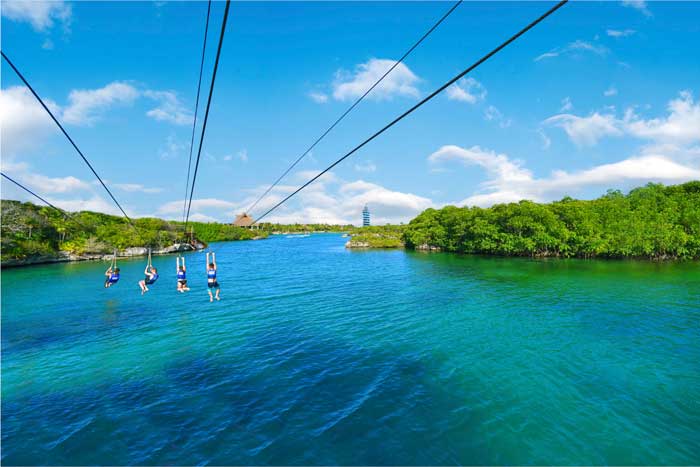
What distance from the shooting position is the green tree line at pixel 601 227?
2391 inches

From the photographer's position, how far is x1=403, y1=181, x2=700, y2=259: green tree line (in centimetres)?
6072

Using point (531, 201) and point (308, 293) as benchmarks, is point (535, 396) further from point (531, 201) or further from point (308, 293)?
point (531, 201)

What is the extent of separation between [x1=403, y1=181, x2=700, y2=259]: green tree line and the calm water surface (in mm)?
32740

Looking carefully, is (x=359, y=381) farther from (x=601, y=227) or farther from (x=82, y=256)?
(x=82, y=256)

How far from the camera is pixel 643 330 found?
2362cm

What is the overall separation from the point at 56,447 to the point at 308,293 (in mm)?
28450

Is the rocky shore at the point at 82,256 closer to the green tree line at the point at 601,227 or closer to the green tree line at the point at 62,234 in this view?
the green tree line at the point at 62,234

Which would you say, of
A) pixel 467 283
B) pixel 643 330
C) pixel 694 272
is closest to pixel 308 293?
pixel 467 283

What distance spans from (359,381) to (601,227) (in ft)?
244

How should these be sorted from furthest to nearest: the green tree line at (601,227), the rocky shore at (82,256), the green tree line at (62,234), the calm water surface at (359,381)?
1. the rocky shore at (82,256)
2. the green tree line at (62,234)
3. the green tree line at (601,227)
4. the calm water surface at (359,381)

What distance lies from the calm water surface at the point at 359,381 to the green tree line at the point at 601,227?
32740 mm

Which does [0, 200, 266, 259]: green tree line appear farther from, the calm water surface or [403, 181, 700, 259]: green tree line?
[403, 181, 700, 259]: green tree line

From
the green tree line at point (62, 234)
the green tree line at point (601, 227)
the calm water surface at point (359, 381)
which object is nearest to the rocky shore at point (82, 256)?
the green tree line at point (62, 234)

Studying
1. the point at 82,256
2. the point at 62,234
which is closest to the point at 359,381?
the point at 82,256
